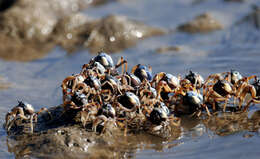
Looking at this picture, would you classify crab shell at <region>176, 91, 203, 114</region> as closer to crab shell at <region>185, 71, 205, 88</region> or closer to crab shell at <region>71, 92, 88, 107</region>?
crab shell at <region>185, 71, 205, 88</region>

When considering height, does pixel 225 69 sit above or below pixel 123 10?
below

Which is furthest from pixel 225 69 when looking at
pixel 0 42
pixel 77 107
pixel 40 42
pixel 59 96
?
pixel 0 42

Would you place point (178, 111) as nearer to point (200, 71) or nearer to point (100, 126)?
point (100, 126)

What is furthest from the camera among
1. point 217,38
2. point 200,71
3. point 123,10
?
point 123,10

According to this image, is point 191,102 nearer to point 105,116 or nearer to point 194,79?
point 194,79

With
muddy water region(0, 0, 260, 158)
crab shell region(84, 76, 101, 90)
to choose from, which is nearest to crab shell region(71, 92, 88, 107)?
crab shell region(84, 76, 101, 90)
